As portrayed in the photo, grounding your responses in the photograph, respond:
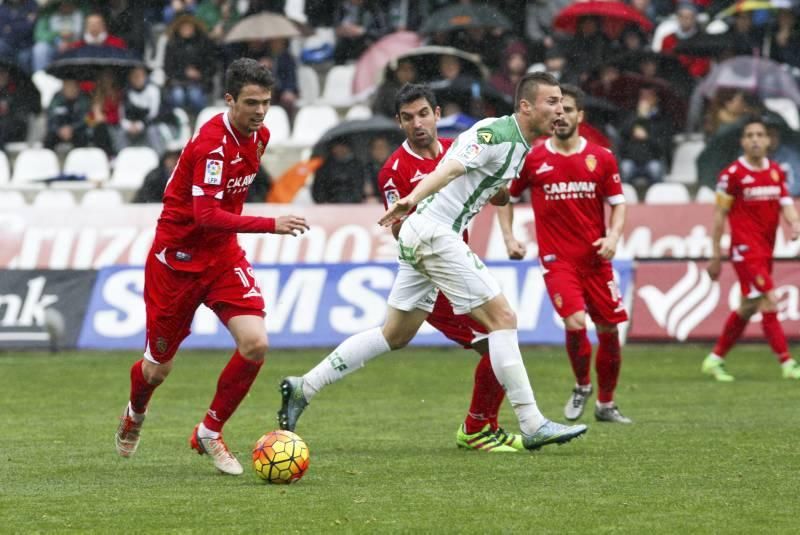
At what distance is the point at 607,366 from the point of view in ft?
40.8

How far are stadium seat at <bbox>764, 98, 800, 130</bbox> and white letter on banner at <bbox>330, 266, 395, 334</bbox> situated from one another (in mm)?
6738

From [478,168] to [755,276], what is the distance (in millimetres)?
6869

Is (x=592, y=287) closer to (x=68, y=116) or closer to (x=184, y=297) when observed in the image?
(x=184, y=297)

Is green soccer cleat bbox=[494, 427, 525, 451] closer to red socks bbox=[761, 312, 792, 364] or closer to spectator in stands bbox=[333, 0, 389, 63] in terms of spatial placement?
red socks bbox=[761, 312, 792, 364]

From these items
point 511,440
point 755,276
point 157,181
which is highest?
point 511,440

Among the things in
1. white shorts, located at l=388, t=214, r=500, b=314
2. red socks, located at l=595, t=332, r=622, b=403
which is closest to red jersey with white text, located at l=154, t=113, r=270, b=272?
white shorts, located at l=388, t=214, r=500, b=314

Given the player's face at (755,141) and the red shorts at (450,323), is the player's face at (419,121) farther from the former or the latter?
the player's face at (755,141)

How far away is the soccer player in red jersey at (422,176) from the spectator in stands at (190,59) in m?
14.3

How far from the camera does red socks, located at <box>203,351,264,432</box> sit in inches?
372

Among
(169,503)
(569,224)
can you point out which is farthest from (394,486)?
(569,224)

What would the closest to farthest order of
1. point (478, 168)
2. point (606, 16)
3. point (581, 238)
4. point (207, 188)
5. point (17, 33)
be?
point (207, 188) → point (478, 168) → point (581, 238) → point (606, 16) → point (17, 33)

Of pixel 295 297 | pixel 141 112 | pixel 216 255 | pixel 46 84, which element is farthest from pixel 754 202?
pixel 46 84

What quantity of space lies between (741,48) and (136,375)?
1475cm

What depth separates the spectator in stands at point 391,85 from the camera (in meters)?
22.5
